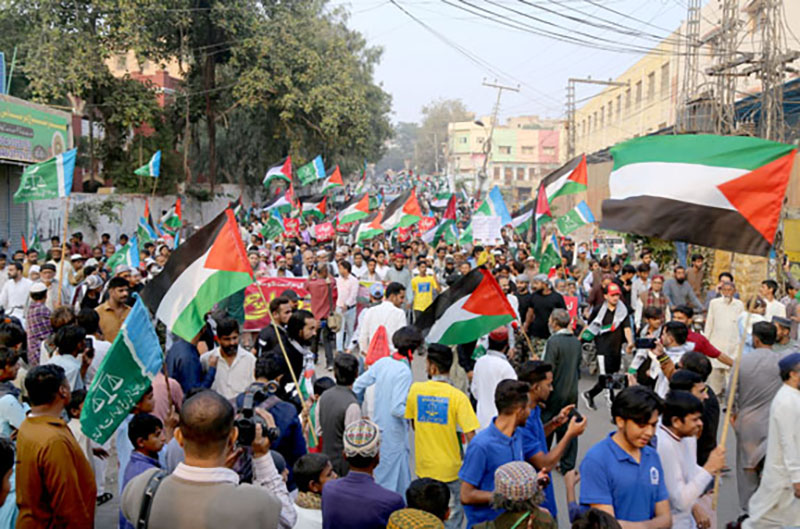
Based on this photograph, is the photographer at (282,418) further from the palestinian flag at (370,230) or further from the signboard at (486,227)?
the palestinian flag at (370,230)

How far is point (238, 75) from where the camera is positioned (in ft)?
103

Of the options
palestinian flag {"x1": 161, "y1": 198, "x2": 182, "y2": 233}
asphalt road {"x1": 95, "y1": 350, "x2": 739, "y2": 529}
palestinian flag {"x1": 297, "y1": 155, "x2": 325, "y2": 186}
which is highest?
palestinian flag {"x1": 297, "y1": 155, "x2": 325, "y2": 186}

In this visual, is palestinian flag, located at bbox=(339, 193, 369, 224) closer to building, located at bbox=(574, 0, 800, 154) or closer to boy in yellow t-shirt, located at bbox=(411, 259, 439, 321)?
boy in yellow t-shirt, located at bbox=(411, 259, 439, 321)

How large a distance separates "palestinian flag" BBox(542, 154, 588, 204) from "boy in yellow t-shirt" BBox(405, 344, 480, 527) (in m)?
6.97

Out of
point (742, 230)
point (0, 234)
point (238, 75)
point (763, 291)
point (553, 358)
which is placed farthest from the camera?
point (238, 75)

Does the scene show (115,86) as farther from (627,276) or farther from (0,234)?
(627,276)

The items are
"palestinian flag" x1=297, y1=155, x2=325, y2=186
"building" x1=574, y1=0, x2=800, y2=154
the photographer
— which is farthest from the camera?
"palestinian flag" x1=297, y1=155, x2=325, y2=186

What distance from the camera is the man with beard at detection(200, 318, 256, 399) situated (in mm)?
5805

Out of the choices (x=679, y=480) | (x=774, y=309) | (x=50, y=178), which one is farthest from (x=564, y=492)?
(x=50, y=178)

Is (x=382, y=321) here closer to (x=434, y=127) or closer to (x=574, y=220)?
(x=574, y=220)

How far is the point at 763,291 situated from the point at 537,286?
272cm

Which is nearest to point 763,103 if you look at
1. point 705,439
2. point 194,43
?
point 705,439

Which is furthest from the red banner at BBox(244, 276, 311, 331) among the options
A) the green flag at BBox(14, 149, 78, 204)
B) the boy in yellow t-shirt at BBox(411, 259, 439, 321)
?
the green flag at BBox(14, 149, 78, 204)

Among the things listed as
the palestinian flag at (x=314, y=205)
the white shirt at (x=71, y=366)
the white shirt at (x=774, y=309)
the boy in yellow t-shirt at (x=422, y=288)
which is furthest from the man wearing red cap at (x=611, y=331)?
the palestinian flag at (x=314, y=205)
